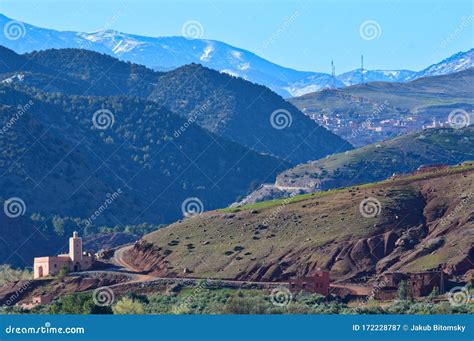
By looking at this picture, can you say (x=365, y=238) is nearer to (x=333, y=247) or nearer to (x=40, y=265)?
(x=333, y=247)

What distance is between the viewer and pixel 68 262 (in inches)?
5330

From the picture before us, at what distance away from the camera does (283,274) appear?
127m

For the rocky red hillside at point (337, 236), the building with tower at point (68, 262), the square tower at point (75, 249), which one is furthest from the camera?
the square tower at point (75, 249)

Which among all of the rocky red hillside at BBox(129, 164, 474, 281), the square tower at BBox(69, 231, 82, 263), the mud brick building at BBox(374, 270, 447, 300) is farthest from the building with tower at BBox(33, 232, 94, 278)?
the mud brick building at BBox(374, 270, 447, 300)

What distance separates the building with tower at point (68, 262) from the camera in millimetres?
134625

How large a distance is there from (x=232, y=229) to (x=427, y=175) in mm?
22014

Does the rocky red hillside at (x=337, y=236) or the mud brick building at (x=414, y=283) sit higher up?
the rocky red hillside at (x=337, y=236)

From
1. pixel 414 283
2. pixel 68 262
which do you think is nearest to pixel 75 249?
pixel 68 262

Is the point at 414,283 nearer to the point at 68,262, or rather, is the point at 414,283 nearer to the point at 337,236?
the point at 337,236

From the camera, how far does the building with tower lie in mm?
134625

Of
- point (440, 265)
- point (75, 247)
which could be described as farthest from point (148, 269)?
point (440, 265)

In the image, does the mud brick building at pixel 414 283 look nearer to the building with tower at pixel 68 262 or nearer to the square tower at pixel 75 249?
the building with tower at pixel 68 262

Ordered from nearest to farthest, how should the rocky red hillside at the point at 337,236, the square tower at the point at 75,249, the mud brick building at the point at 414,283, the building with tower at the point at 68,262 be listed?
the mud brick building at the point at 414,283 < the rocky red hillside at the point at 337,236 < the building with tower at the point at 68,262 < the square tower at the point at 75,249

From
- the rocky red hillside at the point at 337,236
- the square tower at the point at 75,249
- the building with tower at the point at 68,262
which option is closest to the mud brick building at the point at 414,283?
the rocky red hillside at the point at 337,236
